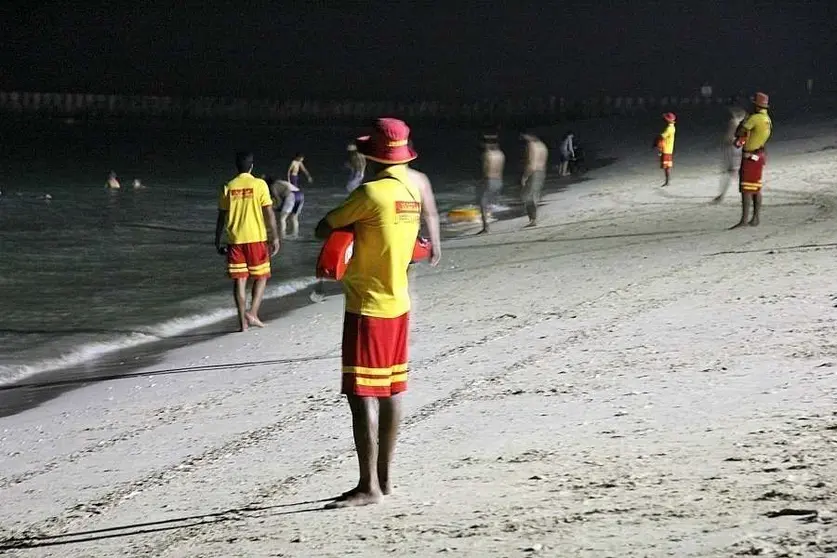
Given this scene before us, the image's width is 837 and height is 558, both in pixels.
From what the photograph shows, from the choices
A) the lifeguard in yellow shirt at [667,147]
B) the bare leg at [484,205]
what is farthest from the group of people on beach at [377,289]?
the lifeguard in yellow shirt at [667,147]

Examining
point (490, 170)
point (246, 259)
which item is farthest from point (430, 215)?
point (490, 170)

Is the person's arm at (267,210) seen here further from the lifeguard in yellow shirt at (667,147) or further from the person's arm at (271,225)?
the lifeguard in yellow shirt at (667,147)

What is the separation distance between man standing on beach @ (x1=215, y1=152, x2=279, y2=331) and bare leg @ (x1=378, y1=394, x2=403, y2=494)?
559cm

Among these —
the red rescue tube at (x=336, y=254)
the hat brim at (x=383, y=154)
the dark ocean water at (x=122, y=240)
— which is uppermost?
the hat brim at (x=383, y=154)

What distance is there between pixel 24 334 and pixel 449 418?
7.25 meters

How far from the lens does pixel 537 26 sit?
269ft

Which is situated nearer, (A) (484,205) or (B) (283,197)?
(A) (484,205)

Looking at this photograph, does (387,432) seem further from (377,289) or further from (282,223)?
(282,223)

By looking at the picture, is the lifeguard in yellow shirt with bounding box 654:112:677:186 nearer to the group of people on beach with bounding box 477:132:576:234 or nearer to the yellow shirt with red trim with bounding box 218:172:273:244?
the group of people on beach with bounding box 477:132:576:234

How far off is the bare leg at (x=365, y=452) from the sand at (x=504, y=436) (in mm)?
74

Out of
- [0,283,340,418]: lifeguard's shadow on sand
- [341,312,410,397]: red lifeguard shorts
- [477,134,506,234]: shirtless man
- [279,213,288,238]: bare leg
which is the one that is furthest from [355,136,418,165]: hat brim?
[279,213,288,238]: bare leg

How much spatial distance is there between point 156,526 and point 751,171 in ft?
38.0

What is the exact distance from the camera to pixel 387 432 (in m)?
5.87

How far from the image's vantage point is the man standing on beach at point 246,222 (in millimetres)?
11312
